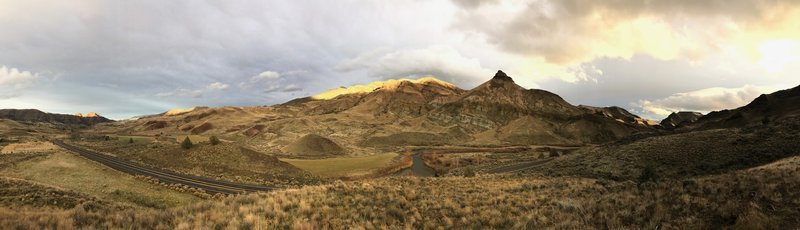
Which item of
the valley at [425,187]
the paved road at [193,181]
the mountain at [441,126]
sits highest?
the mountain at [441,126]

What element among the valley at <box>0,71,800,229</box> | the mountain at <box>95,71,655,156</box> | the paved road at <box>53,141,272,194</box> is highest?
the mountain at <box>95,71,655,156</box>

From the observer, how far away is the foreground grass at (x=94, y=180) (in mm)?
31686

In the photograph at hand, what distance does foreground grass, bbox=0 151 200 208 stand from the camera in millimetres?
31686

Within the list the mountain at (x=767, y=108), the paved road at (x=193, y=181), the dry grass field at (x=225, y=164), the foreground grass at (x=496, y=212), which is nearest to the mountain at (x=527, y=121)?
the mountain at (x=767, y=108)

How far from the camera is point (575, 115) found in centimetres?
18262

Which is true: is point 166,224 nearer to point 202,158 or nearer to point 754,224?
point 754,224

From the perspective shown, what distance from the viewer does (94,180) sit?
3869cm

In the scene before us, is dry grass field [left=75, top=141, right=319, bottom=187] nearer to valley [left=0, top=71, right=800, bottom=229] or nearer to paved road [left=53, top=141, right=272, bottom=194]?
valley [left=0, top=71, right=800, bottom=229]

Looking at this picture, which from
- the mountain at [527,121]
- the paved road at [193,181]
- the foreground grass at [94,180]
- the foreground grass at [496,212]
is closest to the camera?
the foreground grass at [496,212]

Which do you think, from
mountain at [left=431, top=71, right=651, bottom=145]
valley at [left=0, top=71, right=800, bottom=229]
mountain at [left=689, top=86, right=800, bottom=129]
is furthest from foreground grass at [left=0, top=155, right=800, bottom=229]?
mountain at [left=431, top=71, right=651, bottom=145]

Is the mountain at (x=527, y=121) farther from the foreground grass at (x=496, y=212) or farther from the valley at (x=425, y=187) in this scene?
the foreground grass at (x=496, y=212)

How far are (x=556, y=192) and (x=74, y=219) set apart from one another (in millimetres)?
19613

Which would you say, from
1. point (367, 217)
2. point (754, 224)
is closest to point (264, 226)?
point (367, 217)

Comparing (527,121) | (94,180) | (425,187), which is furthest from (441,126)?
(425,187)
